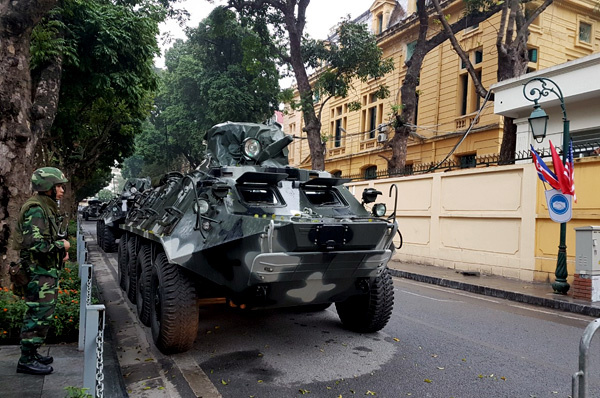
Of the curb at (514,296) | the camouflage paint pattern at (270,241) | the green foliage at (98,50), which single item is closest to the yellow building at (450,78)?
the curb at (514,296)

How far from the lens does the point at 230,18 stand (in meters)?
19.3

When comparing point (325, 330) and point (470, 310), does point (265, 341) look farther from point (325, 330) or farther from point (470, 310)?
point (470, 310)

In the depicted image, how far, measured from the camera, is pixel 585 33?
20047 millimetres

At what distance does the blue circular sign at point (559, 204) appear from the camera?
9195 mm

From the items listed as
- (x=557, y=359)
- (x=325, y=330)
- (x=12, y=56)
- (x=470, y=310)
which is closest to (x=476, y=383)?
(x=557, y=359)

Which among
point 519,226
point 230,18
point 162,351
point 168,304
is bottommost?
point 162,351

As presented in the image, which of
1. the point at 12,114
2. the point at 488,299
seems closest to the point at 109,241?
the point at 12,114

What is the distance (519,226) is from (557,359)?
6357mm

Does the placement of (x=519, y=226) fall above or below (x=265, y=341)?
above

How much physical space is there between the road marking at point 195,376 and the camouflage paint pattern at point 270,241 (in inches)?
29.3

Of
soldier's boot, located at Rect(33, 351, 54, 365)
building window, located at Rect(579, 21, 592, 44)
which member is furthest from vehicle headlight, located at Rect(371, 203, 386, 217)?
building window, located at Rect(579, 21, 592, 44)

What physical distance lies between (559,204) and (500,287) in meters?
2.06

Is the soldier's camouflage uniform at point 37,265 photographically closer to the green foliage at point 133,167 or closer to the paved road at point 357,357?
the paved road at point 357,357

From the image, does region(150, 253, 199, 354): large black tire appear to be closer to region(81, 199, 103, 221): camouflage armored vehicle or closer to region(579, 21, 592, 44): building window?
region(579, 21, 592, 44): building window
